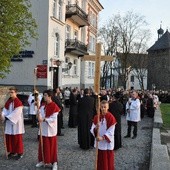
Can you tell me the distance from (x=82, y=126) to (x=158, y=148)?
2.77 m

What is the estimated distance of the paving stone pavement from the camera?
945cm

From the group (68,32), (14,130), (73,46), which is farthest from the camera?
(68,32)

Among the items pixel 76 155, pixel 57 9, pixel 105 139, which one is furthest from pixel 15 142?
pixel 57 9

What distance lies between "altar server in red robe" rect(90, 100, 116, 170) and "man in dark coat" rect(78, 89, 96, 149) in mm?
3889

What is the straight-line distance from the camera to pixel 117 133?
12312 millimetres

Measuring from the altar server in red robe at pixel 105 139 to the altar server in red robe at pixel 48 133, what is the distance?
147 centimetres

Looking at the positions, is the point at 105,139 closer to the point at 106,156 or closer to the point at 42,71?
the point at 106,156

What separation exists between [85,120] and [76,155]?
1806 mm

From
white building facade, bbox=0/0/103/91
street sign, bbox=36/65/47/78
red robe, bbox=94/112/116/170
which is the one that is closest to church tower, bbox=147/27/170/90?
white building facade, bbox=0/0/103/91

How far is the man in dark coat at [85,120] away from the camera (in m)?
12.0

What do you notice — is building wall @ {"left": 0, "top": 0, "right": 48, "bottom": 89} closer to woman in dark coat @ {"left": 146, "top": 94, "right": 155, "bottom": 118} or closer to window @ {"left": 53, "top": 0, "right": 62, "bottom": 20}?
Result: window @ {"left": 53, "top": 0, "right": 62, "bottom": 20}

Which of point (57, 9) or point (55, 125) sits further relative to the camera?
point (57, 9)

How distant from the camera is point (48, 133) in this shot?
9242 millimetres

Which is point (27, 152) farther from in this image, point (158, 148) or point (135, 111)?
point (135, 111)
